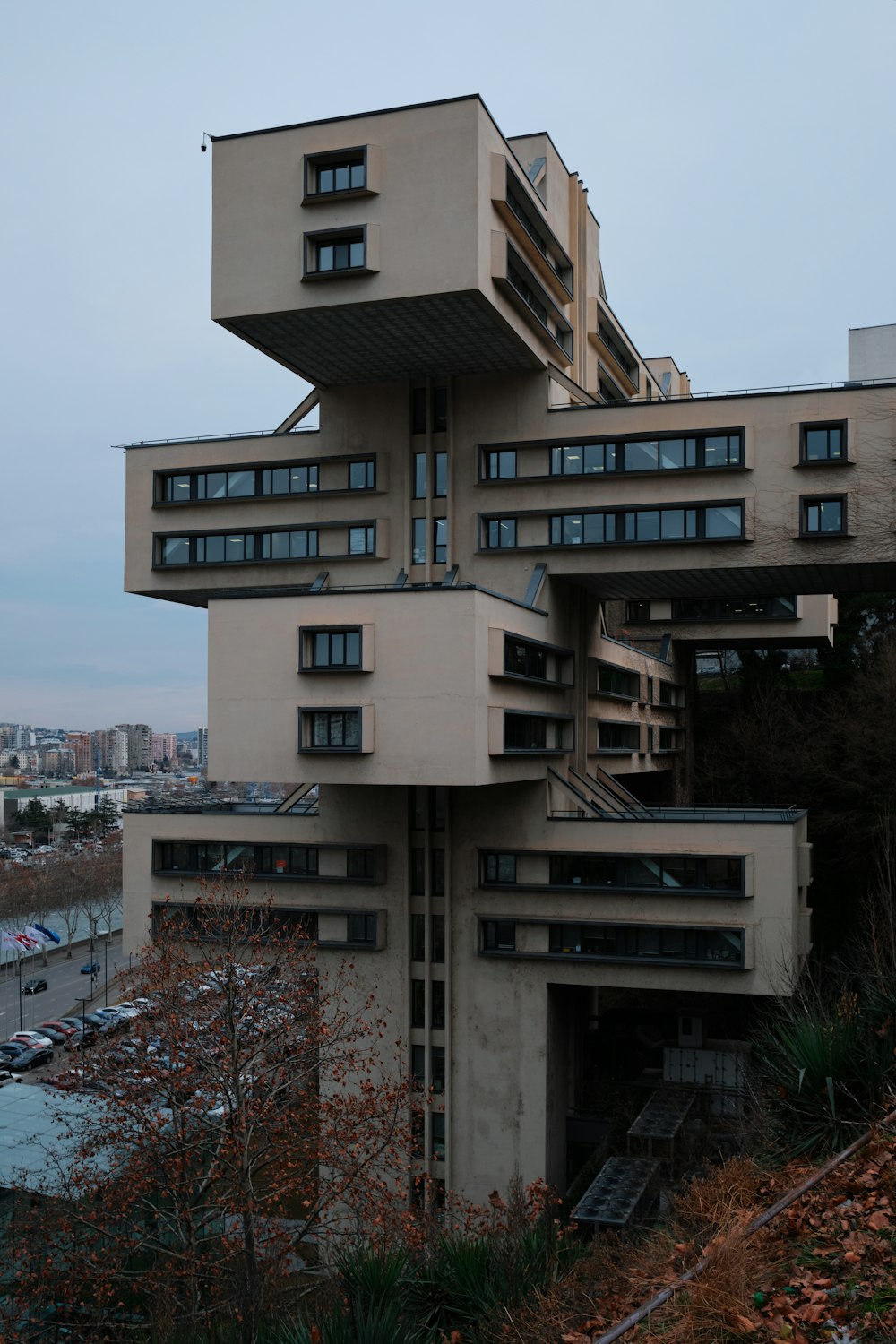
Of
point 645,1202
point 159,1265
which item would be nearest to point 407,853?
point 645,1202

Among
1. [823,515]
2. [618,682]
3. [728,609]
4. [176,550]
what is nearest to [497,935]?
[618,682]

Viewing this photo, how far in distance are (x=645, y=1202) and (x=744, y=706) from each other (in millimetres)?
40409

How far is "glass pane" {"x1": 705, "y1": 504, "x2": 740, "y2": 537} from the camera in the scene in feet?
116

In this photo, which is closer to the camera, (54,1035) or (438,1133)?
(438,1133)

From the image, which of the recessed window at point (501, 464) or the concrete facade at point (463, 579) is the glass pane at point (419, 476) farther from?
the recessed window at point (501, 464)

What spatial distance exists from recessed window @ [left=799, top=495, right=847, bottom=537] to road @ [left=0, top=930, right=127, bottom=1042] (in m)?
56.9

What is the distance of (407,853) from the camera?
1500 inches

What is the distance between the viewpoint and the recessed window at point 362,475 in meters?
39.2

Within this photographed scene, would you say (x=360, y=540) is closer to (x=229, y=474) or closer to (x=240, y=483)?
(x=240, y=483)

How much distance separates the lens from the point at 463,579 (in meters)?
38.8

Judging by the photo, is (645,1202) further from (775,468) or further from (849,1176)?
(849,1176)

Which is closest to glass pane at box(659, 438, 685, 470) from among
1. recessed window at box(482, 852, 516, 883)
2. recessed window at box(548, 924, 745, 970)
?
recessed window at box(482, 852, 516, 883)

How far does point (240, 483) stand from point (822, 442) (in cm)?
2078

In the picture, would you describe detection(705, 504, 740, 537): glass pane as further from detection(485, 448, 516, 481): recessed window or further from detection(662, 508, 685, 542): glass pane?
detection(485, 448, 516, 481): recessed window
